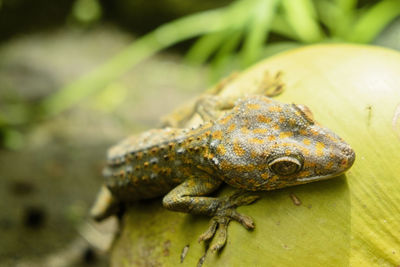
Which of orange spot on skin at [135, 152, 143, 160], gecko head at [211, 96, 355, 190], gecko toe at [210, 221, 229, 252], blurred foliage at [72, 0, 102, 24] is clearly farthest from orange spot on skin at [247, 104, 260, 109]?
blurred foliage at [72, 0, 102, 24]

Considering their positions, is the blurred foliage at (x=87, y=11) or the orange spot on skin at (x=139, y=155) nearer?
the orange spot on skin at (x=139, y=155)

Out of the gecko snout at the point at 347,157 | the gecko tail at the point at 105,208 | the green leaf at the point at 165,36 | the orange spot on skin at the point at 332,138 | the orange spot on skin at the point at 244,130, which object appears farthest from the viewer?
the green leaf at the point at 165,36

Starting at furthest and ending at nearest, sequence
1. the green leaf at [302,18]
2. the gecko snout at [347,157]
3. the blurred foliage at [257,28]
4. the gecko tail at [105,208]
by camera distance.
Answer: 1. the green leaf at [302,18]
2. the blurred foliage at [257,28]
3. the gecko tail at [105,208]
4. the gecko snout at [347,157]

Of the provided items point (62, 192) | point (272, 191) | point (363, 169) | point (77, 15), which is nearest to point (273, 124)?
point (272, 191)

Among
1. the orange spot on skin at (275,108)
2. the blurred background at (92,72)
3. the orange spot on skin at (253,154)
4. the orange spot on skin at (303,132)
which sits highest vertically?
the orange spot on skin at (275,108)

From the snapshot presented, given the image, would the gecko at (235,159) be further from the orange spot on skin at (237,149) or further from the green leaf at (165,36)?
the green leaf at (165,36)

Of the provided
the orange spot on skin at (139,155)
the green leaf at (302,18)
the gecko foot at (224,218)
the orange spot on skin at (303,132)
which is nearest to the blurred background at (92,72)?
the green leaf at (302,18)

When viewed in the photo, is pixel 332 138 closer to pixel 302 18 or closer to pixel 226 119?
pixel 226 119

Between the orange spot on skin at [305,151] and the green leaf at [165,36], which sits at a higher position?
the orange spot on skin at [305,151]
